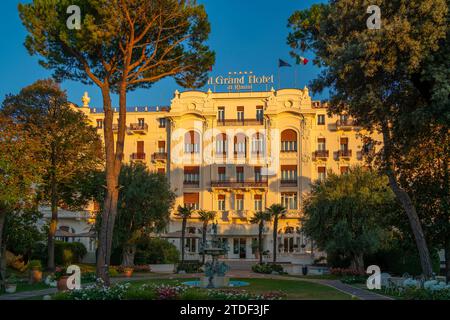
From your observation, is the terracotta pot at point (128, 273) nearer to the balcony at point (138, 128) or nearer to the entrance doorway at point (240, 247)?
the entrance doorway at point (240, 247)

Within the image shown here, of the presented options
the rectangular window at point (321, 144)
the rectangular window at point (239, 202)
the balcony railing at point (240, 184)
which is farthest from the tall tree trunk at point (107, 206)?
the rectangular window at point (321, 144)

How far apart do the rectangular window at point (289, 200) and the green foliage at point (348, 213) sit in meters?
18.7

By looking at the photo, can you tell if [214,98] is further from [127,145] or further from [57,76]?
[57,76]

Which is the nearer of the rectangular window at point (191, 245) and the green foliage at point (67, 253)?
the green foliage at point (67, 253)

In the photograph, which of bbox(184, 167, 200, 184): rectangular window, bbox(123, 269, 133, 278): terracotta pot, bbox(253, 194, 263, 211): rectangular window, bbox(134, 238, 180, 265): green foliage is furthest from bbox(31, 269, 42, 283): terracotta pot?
bbox(253, 194, 263, 211): rectangular window

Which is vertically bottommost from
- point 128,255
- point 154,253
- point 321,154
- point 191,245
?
point 128,255

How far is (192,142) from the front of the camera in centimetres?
5481

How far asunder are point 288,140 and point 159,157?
43.6ft

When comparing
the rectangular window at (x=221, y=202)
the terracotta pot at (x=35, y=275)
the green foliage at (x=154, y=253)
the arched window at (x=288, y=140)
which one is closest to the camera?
the terracotta pot at (x=35, y=275)

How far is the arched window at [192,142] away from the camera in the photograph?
54625 mm

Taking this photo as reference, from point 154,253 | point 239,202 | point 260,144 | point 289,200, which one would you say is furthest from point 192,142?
point 154,253

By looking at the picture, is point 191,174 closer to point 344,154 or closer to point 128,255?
point 344,154

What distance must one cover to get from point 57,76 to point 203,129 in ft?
105

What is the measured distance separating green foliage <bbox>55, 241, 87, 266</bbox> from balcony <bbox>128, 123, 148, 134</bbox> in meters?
15.8
